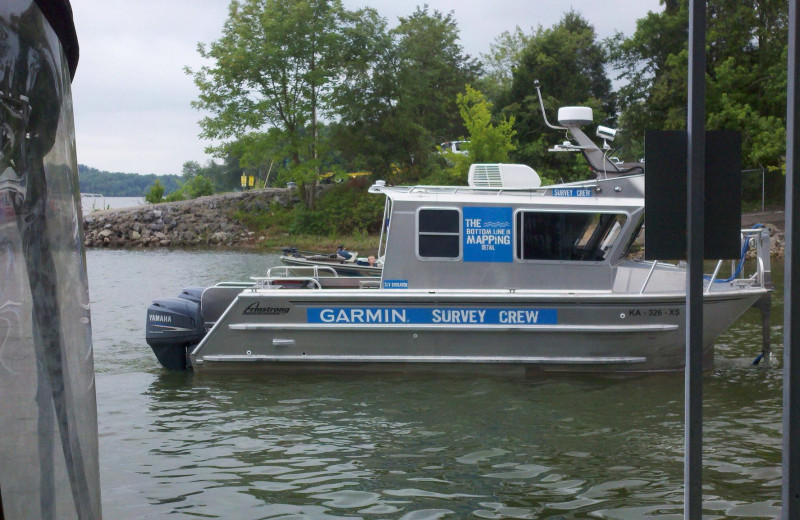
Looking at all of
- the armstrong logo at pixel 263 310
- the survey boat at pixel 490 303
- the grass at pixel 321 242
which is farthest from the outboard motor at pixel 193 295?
the grass at pixel 321 242

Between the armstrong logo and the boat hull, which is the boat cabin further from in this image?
the armstrong logo

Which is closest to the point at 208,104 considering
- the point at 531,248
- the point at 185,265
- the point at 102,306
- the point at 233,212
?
the point at 233,212

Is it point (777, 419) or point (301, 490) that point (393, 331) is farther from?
point (777, 419)

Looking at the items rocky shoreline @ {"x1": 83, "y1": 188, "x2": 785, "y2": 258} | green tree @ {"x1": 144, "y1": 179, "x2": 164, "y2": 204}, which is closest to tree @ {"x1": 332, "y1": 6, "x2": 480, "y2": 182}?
rocky shoreline @ {"x1": 83, "y1": 188, "x2": 785, "y2": 258}

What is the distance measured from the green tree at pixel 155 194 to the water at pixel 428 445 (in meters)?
46.2

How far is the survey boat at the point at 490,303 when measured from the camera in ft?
36.1

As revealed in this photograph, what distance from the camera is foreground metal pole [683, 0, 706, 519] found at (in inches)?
161

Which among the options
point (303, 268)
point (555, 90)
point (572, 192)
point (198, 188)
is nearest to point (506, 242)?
point (572, 192)

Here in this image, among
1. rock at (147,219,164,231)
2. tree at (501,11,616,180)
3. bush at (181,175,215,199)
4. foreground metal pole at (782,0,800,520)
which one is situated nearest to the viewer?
foreground metal pole at (782,0,800,520)

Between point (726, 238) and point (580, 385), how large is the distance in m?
7.06

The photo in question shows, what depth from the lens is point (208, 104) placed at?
49.6m

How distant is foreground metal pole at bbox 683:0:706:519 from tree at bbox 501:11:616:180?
41.5m

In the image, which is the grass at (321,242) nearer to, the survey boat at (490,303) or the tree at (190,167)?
the survey boat at (490,303)

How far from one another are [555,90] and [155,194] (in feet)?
94.2
